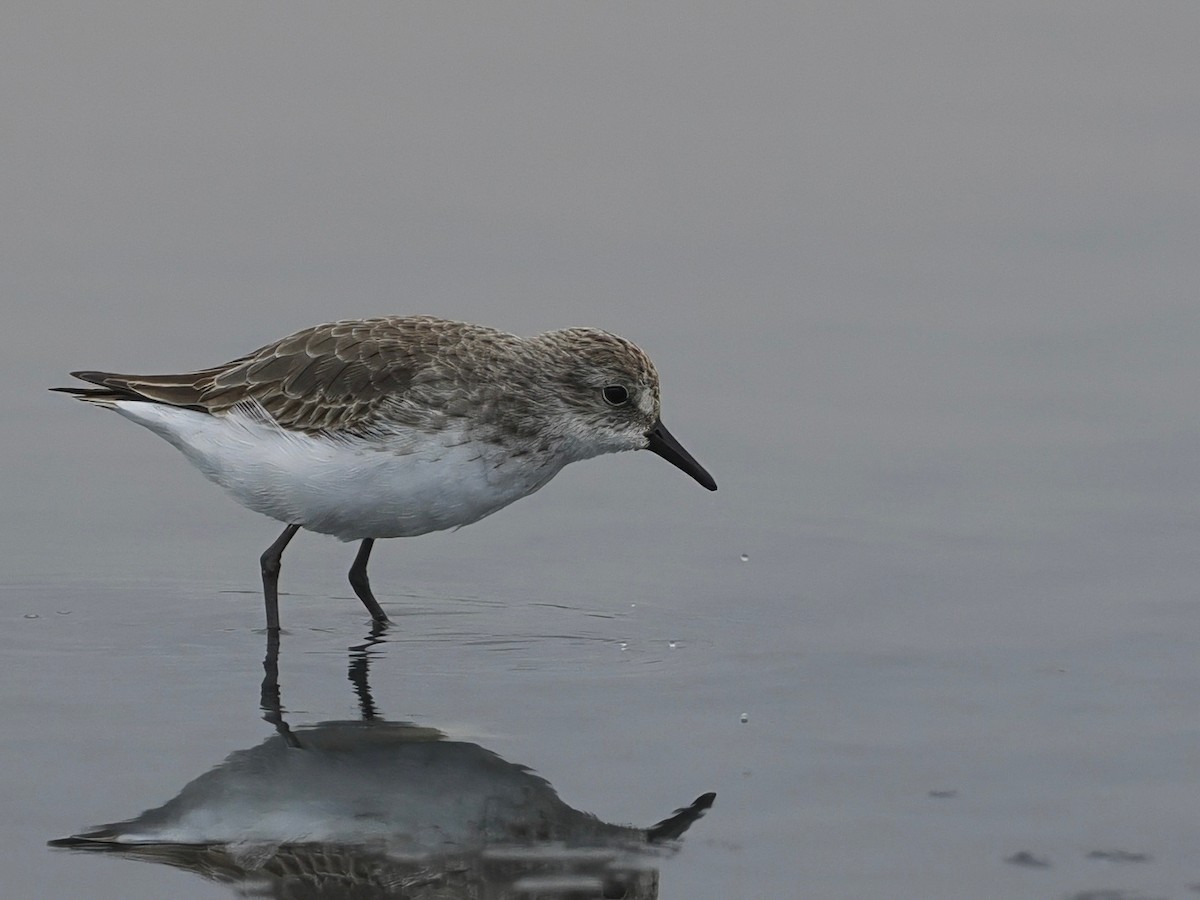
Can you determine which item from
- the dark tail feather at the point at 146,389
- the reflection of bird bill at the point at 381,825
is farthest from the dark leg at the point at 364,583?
the reflection of bird bill at the point at 381,825

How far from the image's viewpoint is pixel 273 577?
34.7 ft

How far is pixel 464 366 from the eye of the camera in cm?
1033

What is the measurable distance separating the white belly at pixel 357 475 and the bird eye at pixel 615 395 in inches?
18.2

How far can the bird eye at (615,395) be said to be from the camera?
10570mm

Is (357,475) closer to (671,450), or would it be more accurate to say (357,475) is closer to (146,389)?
(146,389)

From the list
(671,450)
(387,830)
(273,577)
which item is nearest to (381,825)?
(387,830)

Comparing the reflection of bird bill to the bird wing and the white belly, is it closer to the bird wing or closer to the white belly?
the white belly

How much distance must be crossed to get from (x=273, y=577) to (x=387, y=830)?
10.7ft

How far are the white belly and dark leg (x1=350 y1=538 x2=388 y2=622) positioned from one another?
1.17ft

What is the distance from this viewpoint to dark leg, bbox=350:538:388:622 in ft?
34.7

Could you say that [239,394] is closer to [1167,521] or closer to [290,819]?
[290,819]

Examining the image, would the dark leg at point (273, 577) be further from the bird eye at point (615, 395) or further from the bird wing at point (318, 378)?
the bird eye at point (615, 395)

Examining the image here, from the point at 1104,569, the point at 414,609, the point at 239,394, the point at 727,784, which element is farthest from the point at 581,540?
the point at 727,784

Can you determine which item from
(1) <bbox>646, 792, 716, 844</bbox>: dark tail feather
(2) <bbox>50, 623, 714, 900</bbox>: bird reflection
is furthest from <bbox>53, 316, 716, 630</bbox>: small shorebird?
(1) <bbox>646, 792, 716, 844</bbox>: dark tail feather
